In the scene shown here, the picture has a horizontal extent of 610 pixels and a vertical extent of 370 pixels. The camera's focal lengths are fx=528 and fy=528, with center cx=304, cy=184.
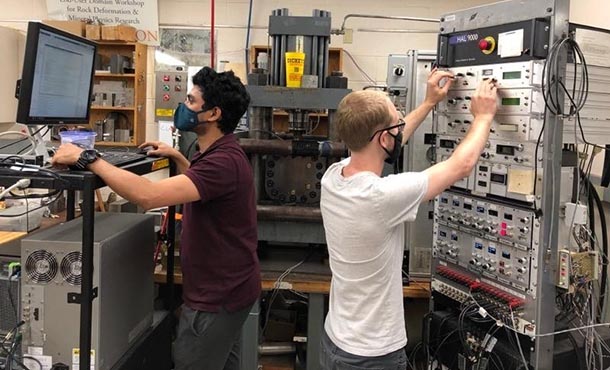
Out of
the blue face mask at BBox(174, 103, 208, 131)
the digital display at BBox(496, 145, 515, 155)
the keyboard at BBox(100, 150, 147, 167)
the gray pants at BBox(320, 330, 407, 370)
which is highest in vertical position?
the blue face mask at BBox(174, 103, 208, 131)

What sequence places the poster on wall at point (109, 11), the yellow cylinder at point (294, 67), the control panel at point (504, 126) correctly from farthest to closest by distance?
the poster on wall at point (109, 11) < the yellow cylinder at point (294, 67) < the control panel at point (504, 126)

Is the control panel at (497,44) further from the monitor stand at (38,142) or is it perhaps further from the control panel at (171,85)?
the control panel at (171,85)

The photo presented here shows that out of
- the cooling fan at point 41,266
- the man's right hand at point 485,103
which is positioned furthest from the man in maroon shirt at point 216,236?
the man's right hand at point 485,103

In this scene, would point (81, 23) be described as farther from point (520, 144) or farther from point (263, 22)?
point (520, 144)

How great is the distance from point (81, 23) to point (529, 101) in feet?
11.4

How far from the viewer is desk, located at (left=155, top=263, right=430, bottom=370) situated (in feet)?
8.24

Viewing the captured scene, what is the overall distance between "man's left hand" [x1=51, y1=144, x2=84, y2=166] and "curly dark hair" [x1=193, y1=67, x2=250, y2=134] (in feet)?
1.63

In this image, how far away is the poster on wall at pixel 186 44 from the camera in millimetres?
4406

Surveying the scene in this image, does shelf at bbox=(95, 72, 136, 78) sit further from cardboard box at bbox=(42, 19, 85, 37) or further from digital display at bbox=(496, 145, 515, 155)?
digital display at bbox=(496, 145, 515, 155)

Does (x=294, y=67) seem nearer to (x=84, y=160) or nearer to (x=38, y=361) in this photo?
(x=84, y=160)

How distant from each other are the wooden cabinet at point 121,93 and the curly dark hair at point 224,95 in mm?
2590

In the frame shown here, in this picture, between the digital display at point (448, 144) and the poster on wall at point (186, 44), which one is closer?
the digital display at point (448, 144)

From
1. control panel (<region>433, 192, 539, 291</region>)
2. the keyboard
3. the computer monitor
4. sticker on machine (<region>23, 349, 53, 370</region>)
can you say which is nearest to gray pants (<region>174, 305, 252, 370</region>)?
sticker on machine (<region>23, 349, 53, 370</region>)

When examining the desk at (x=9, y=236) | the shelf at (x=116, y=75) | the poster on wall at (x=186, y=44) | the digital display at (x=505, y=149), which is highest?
the poster on wall at (x=186, y=44)
